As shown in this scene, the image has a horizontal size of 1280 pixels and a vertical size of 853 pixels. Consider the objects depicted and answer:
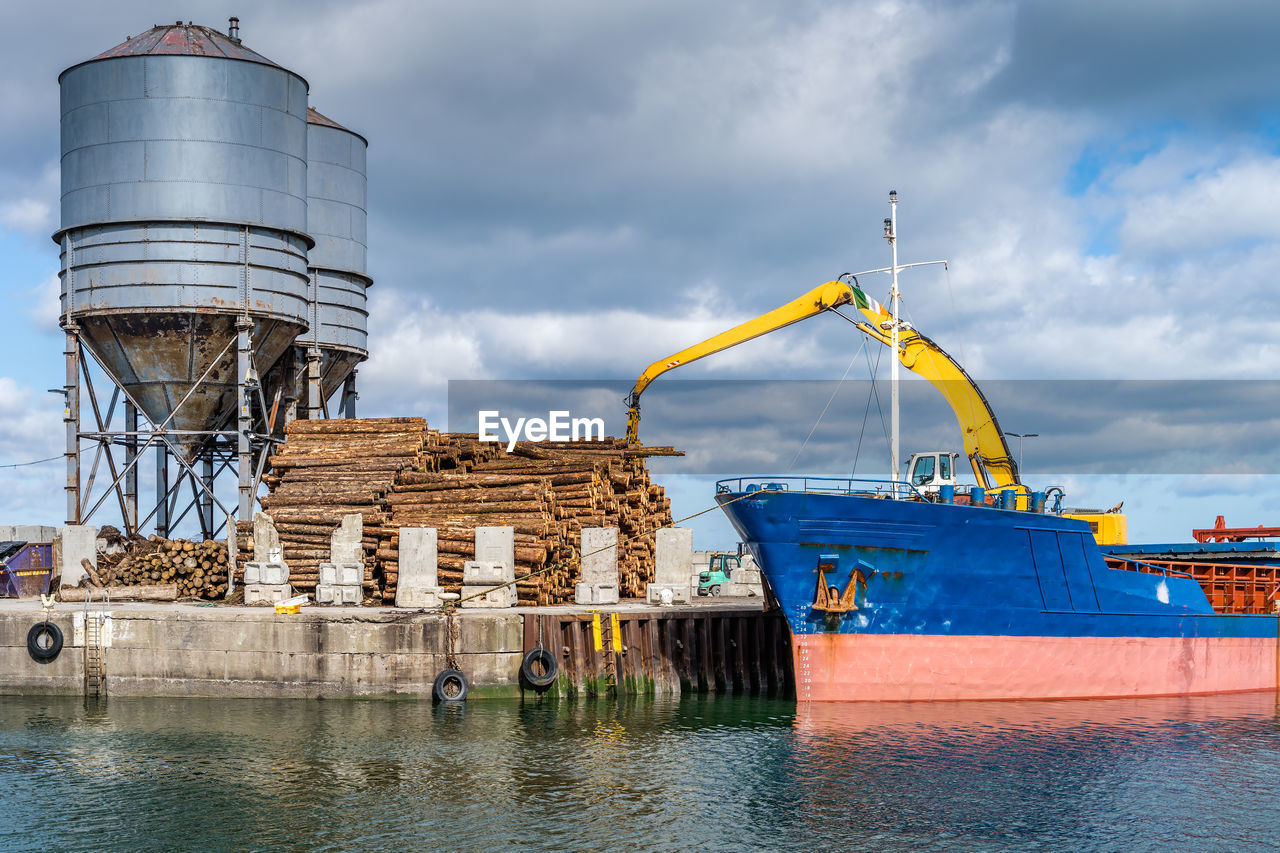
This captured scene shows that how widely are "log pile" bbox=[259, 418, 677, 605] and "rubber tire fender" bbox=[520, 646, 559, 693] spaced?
321 centimetres

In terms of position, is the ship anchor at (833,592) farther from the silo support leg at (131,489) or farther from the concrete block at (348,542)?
the silo support leg at (131,489)

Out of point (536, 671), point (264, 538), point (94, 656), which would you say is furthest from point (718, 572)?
point (94, 656)

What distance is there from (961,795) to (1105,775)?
10.5 ft

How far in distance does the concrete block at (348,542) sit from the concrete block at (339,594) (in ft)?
2.14

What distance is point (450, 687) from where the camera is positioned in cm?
2800

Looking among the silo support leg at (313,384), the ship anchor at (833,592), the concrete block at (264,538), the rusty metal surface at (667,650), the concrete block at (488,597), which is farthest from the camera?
the silo support leg at (313,384)

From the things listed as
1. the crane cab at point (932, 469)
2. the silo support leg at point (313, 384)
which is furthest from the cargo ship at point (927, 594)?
the silo support leg at point (313, 384)

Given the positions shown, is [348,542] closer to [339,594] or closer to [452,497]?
[339,594]

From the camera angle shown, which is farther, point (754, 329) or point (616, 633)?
point (754, 329)

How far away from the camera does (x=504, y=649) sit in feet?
93.5

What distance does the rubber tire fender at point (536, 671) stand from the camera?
2822 centimetres

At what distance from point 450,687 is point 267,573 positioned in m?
6.91

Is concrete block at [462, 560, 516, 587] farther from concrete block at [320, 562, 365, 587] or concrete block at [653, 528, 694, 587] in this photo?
concrete block at [653, 528, 694, 587]

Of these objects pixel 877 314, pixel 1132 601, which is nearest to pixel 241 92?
pixel 877 314
